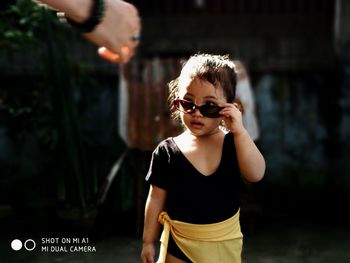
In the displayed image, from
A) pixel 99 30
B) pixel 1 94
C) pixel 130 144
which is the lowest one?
pixel 130 144

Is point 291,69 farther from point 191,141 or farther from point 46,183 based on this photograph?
point 191,141

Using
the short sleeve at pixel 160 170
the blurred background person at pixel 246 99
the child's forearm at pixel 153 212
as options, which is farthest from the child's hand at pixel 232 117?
the blurred background person at pixel 246 99

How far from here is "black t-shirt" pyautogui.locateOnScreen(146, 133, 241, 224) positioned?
2.38 meters

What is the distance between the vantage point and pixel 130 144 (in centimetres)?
476

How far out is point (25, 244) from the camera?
435 centimetres

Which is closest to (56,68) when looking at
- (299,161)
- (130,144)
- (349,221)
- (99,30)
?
(130,144)

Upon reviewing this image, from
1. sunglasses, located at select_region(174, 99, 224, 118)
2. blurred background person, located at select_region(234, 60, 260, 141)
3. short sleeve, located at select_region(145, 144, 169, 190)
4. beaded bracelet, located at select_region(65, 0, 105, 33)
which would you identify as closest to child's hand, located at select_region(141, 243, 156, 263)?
short sleeve, located at select_region(145, 144, 169, 190)

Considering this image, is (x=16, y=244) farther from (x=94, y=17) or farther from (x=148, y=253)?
(x=94, y=17)

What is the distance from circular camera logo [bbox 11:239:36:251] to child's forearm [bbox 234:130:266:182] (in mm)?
2544

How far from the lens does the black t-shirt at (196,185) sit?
2385 mm

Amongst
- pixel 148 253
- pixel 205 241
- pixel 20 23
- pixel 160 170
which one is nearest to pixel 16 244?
pixel 20 23

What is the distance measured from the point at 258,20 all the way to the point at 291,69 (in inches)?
31.9

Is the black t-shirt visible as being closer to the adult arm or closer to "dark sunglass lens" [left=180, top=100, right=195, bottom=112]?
"dark sunglass lens" [left=180, top=100, right=195, bottom=112]

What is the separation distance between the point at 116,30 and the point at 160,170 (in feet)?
2.43
